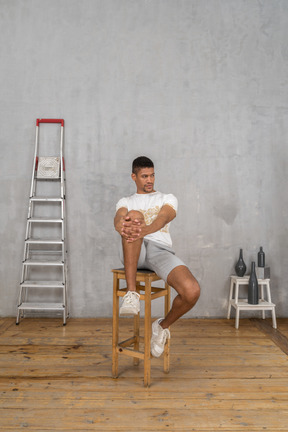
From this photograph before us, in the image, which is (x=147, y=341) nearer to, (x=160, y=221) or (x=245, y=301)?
(x=160, y=221)

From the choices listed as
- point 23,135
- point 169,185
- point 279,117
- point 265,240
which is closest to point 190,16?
point 279,117

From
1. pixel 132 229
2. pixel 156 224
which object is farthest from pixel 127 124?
pixel 132 229

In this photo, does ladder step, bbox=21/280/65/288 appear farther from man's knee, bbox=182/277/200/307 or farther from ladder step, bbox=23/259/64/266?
man's knee, bbox=182/277/200/307

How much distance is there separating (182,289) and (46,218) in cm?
191

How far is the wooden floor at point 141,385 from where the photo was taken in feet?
5.54

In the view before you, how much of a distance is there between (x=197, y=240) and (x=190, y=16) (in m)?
2.31

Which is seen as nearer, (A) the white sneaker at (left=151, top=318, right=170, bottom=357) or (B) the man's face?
(A) the white sneaker at (left=151, top=318, right=170, bottom=357)

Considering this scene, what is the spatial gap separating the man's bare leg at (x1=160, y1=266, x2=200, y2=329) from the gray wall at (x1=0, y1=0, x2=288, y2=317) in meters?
1.47

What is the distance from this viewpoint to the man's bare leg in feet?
6.78

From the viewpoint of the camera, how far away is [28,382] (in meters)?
2.09

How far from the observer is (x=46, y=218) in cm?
349

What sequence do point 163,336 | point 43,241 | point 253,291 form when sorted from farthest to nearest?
point 43,241 < point 253,291 < point 163,336

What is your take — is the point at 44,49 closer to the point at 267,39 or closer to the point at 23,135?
the point at 23,135

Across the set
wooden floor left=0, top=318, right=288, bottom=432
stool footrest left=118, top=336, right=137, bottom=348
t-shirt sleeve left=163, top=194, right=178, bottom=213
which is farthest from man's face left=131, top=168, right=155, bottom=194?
wooden floor left=0, top=318, right=288, bottom=432
